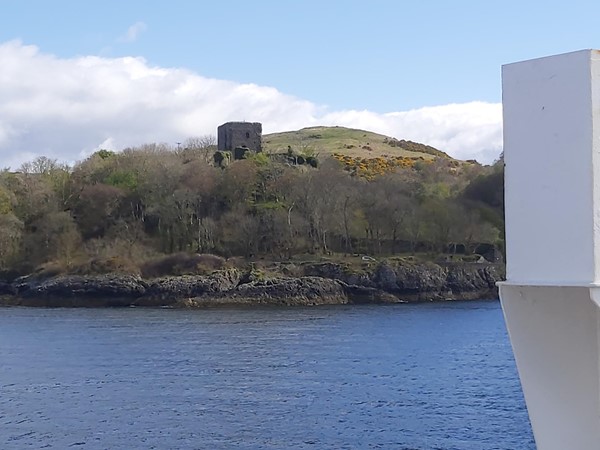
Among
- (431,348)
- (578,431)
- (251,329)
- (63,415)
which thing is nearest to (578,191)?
(578,431)

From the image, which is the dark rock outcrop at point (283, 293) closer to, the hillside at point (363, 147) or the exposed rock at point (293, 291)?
the exposed rock at point (293, 291)

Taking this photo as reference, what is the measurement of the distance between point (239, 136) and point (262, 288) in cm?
4594

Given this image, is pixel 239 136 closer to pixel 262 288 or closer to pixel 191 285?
pixel 191 285

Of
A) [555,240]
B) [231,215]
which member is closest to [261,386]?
[555,240]

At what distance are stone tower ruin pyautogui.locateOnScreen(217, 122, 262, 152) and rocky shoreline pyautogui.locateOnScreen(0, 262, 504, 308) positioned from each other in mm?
41111

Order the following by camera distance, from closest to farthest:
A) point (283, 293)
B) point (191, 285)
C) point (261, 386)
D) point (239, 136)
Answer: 1. point (261, 386)
2. point (283, 293)
3. point (191, 285)
4. point (239, 136)

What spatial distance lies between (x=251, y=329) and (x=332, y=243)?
42535 mm

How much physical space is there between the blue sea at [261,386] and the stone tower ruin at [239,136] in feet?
216

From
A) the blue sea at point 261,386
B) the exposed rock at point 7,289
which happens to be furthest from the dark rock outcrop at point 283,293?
the blue sea at point 261,386

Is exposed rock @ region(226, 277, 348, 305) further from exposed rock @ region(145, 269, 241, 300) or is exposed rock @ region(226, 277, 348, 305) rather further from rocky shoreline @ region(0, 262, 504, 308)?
exposed rock @ region(145, 269, 241, 300)

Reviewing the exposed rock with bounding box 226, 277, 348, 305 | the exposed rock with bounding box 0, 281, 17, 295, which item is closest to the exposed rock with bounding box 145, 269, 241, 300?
the exposed rock with bounding box 226, 277, 348, 305

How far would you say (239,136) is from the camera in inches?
4958

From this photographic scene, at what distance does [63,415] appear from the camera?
29.3 meters

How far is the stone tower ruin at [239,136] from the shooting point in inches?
4951
